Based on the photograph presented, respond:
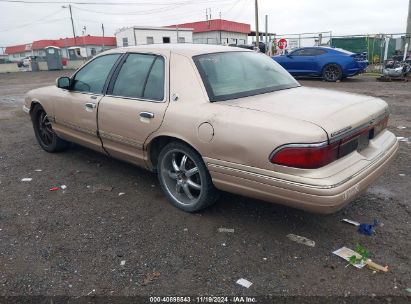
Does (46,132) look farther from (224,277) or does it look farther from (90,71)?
(224,277)

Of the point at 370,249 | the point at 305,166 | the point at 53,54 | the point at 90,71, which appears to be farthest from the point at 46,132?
the point at 53,54

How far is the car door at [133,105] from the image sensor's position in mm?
3617

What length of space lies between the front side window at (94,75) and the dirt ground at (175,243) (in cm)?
115

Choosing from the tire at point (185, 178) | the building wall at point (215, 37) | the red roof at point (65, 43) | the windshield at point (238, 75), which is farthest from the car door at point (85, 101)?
the red roof at point (65, 43)

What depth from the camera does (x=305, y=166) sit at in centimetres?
264

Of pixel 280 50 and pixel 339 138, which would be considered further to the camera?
pixel 280 50

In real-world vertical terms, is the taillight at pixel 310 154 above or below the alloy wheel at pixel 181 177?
above

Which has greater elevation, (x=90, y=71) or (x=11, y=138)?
(x=90, y=71)

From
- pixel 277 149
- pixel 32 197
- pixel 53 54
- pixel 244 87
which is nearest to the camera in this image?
pixel 277 149

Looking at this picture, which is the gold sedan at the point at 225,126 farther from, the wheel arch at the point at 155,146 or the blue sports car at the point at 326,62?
the blue sports car at the point at 326,62

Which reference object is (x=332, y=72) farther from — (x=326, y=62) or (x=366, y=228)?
(x=366, y=228)

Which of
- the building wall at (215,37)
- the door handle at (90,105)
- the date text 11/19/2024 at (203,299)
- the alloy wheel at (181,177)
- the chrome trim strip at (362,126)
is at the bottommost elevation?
the date text 11/19/2024 at (203,299)

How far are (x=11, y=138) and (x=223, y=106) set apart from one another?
215 inches

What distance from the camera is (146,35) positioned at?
3947 centimetres
